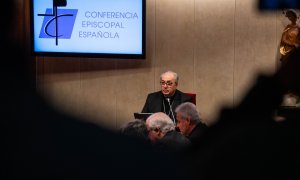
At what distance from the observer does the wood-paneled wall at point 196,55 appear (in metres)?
7.40

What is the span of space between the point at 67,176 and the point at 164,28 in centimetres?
731

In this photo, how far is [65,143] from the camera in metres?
0.42

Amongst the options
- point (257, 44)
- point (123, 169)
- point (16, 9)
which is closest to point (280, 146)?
point (123, 169)

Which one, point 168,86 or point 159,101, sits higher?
point 168,86

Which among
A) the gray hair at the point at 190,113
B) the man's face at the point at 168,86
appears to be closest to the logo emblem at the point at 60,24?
the man's face at the point at 168,86

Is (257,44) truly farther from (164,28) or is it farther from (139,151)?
(139,151)

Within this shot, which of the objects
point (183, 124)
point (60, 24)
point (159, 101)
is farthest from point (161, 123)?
point (60, 24)

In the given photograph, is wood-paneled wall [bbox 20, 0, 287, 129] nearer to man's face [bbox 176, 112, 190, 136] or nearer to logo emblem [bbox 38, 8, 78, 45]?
logo emblem [bbox 38, 8, 78, 45]

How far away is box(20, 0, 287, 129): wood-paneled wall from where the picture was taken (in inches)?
291

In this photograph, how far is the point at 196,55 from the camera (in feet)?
24.9

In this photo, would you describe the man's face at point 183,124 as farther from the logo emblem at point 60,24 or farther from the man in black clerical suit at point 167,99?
the logo emblem at point 60,24

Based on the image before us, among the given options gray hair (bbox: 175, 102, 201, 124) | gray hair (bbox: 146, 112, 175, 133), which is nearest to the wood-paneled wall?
gray hair (bbox: 175, 102, 201, 124)

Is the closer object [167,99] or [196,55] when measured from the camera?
[167,99]

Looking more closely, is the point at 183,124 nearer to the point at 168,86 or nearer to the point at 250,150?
the point at 168,86
